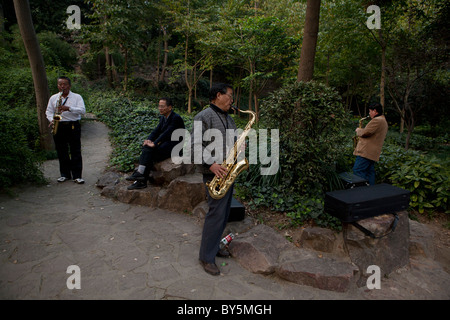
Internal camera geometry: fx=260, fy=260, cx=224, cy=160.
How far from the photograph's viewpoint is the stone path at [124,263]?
2564 millimetres

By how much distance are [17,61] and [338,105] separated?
1411 cm

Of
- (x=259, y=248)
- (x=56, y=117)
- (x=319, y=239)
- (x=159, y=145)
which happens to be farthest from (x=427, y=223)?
(x=56, y=117)

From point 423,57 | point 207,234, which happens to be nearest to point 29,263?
point 207,234

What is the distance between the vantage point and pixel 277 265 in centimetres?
296

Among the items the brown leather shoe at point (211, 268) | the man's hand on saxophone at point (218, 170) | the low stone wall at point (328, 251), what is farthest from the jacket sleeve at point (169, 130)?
the brown leather shoe at point (211, 268)

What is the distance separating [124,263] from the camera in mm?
2957

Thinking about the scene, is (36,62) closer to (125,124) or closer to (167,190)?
(125,124)

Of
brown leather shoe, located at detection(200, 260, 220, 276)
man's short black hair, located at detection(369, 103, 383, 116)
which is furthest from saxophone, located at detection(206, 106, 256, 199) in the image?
man's short black hair, located at detection(369, 103, 383, 116)

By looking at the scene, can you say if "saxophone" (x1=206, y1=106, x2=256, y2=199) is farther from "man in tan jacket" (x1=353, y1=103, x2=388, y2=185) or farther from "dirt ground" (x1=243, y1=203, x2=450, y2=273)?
"man in tan jacket" (x1=353, y1=103, x2=388, y2=185)

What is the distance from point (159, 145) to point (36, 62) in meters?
4.03

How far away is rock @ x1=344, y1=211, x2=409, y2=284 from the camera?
10.0 feet

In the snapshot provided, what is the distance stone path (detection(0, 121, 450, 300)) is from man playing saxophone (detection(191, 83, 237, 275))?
0.27 m

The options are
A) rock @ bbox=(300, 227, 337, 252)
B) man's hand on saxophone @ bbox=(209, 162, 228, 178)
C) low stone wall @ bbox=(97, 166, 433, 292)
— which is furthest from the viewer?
rock @ bbox=(300, 227, 337, 252)

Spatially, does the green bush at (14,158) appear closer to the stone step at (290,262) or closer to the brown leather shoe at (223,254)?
the brown leather shoe at (223,254)
